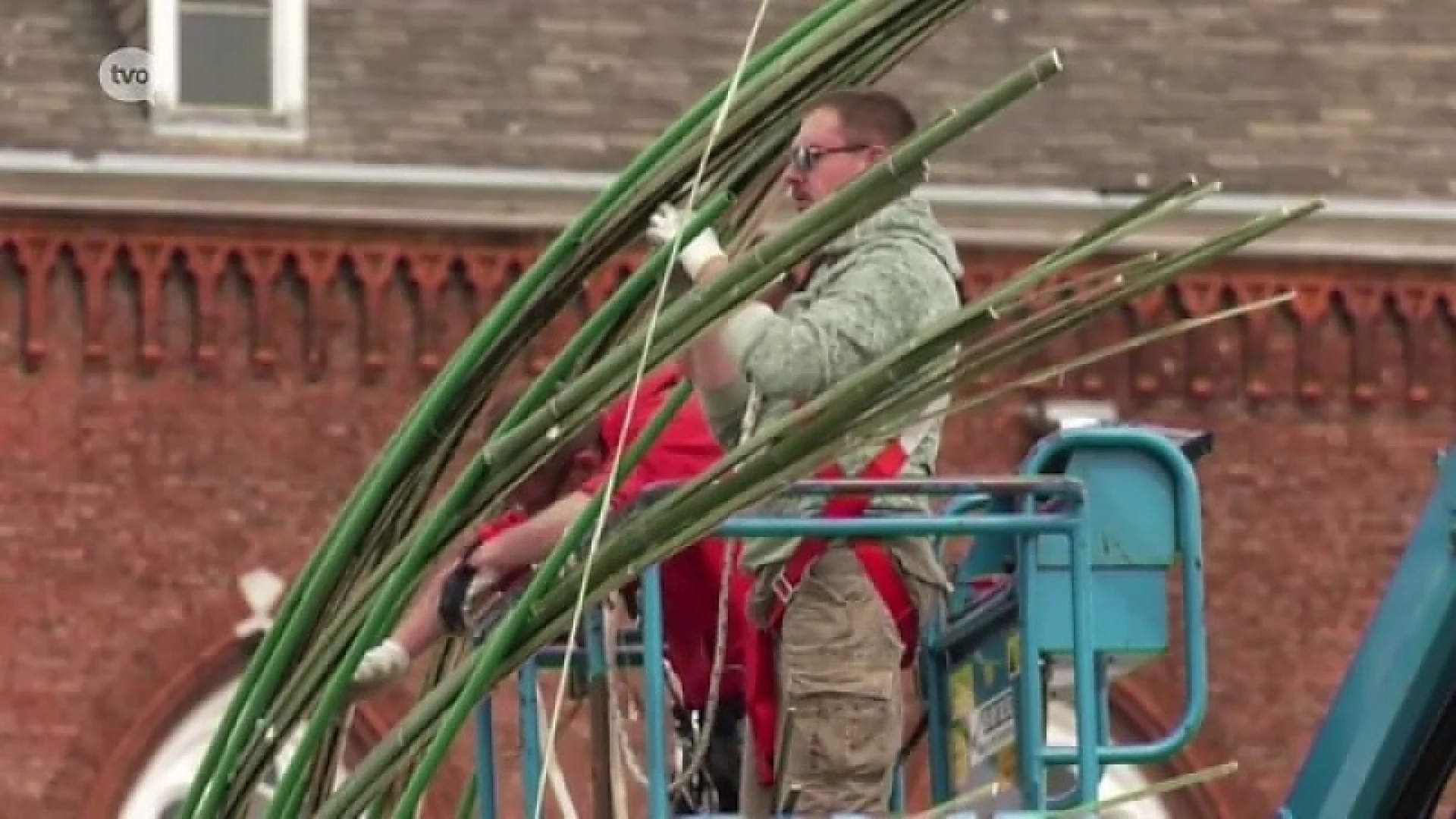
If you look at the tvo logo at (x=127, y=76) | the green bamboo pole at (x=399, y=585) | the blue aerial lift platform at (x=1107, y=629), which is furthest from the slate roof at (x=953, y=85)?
the green bamboo pole at (x=399, y=585)

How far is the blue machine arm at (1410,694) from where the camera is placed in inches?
237

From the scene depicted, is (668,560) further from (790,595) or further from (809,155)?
(809,155)

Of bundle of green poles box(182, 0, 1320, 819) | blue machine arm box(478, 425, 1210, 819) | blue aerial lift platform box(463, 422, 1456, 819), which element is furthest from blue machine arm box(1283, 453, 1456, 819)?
bundle of green poles box(182, 0, 1320, 819)

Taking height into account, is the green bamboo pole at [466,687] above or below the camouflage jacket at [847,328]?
below

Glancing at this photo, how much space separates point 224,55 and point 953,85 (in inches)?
129

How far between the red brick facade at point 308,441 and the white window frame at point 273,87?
0.60 meters

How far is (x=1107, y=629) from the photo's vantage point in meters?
6.36

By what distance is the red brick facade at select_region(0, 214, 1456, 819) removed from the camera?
1598 cm

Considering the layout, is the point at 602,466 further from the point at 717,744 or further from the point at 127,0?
the point at 127,0

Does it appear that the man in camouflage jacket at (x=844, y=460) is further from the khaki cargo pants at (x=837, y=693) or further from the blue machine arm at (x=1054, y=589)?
the blue machine arm at (x=1054, y=589)

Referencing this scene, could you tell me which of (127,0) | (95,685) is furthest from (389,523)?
(127,0)

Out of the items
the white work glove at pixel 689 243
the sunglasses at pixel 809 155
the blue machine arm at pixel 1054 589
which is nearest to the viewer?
the white work glove at pixel 689 243

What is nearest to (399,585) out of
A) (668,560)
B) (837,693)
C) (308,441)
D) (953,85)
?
(668,560)

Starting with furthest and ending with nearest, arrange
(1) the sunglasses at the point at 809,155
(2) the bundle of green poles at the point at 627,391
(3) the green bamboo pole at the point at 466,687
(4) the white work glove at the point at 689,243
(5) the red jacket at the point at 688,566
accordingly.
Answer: (5) the red jacket at the point at 688,566
(1) the sunglasses at the point at 809,155
(4) the white work glove at the point at 689,243
(3) the green bamboo pole at the point at 466,687
(2) the bundle of green poles at the point at 627,391
